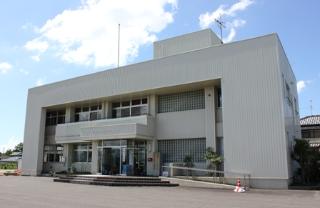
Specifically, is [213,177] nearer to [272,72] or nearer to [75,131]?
[272,72]

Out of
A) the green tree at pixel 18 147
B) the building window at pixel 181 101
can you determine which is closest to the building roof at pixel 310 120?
the building window at pixel 181 101

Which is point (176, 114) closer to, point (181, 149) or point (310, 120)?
point (181, 149)

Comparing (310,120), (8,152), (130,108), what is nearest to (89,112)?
(130,108)

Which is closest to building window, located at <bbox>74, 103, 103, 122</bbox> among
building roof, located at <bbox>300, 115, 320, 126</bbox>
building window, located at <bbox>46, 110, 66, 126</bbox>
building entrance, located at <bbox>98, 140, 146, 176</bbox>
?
building window, located at <bbox>46, 110, 66, 126</bbox>

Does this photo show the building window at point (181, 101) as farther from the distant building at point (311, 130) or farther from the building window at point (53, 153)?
the distant building at point (311, 130)

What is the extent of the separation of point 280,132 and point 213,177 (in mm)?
4640

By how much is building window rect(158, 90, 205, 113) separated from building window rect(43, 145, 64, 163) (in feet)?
37.9

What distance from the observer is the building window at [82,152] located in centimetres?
2927

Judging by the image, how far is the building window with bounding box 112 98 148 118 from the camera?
2653 cm

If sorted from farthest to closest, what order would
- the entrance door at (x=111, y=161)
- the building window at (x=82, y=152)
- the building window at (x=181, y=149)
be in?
the building window at (x=82, y=152) < the entrance door at (x=111, y=161) < the building window at (x=181, y=149)

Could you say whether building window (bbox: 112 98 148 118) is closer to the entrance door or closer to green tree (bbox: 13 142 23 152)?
the entrance door

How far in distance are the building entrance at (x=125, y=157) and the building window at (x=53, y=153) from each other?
7293 millimetres

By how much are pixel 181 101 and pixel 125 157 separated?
563 centimetres

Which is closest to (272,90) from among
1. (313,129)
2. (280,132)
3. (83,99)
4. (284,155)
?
(280,132)
